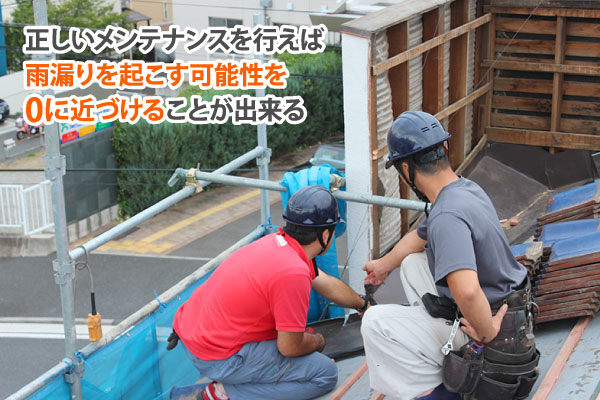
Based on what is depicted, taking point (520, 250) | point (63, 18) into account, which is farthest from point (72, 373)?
point (63, 18)

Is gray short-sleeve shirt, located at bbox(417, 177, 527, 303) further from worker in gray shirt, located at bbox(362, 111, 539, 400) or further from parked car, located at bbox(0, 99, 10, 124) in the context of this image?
parked car, located at bbox(0, 99, 10, 124)

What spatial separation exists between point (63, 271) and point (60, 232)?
250mm

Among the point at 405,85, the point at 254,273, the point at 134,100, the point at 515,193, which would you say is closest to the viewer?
the point at 254,273

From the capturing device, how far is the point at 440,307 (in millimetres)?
4051

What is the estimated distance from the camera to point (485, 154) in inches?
347

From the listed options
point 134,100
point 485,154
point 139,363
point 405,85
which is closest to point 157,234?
point 134,100

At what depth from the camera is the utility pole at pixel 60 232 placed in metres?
4.23

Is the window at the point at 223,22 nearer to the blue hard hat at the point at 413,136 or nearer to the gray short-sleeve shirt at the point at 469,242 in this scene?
the blue hard hat at the point at 413,136

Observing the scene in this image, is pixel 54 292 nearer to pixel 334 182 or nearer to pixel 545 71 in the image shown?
pixel 334 182

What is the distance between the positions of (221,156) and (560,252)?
49.3ft

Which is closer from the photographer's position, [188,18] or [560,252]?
[560,252]

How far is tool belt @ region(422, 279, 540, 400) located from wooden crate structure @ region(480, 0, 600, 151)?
496 centimetres

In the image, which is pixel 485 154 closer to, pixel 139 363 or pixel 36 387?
pixel 139 363

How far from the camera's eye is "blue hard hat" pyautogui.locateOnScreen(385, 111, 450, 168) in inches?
153
